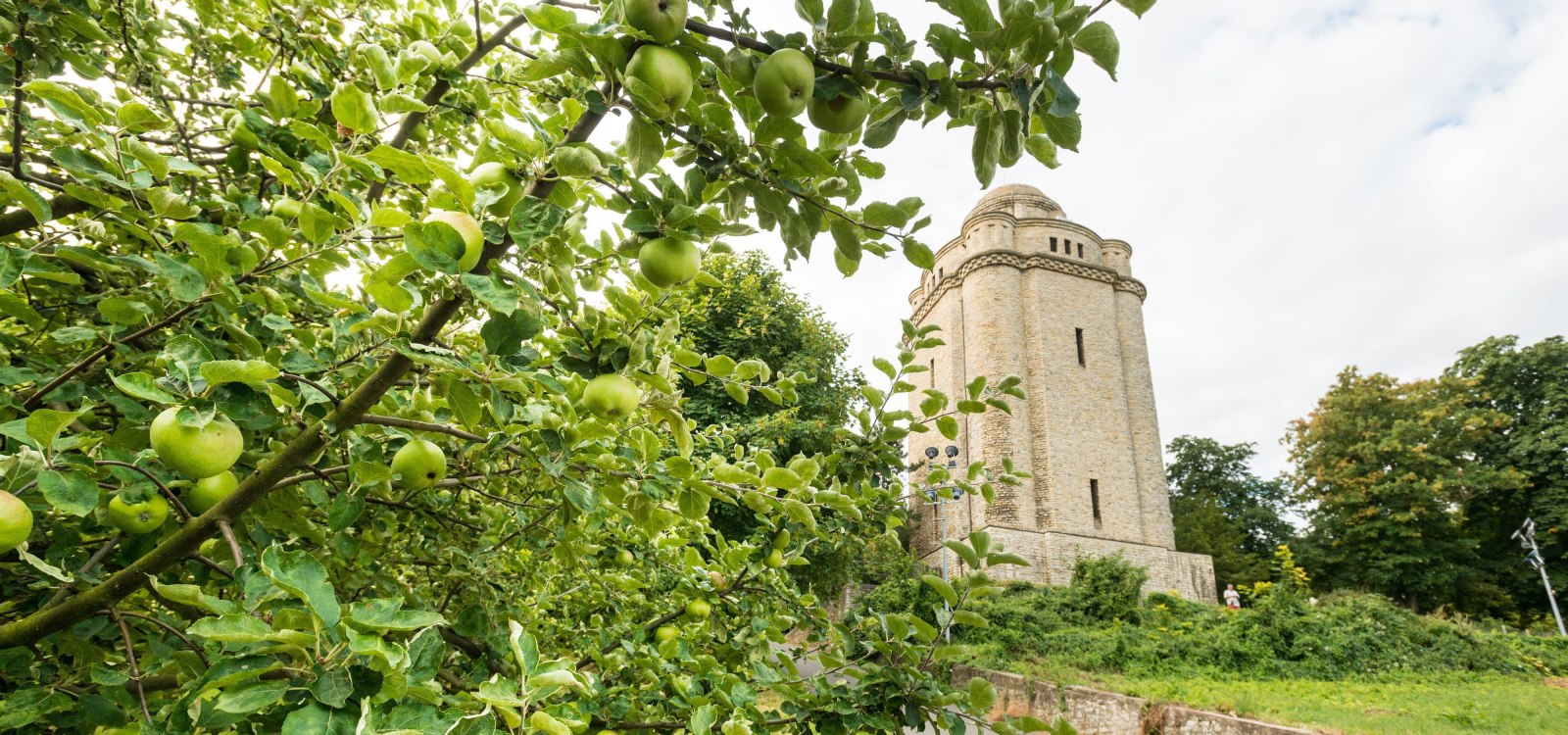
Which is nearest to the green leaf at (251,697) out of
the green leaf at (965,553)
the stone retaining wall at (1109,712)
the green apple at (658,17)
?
the green apple at (658,17)

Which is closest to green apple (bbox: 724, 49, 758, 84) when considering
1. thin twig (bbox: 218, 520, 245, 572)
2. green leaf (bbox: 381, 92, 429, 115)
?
green leaf (bbox: 381, 92, 429, 115)

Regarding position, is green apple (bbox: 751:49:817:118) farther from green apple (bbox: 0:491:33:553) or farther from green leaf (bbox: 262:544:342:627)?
green apple (bbox: 0:491:33:553)

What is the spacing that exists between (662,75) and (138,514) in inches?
56.2

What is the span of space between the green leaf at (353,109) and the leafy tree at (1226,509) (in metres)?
38.0

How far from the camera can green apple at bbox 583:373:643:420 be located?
1.28 metres

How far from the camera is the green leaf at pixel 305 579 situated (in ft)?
3.10

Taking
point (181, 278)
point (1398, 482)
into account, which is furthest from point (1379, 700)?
point (1398, 482)

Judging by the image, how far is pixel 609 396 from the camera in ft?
4.21

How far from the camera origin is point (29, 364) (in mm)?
1909

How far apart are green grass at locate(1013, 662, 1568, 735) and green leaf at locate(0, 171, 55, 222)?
9.65m

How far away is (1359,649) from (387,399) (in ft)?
49.8

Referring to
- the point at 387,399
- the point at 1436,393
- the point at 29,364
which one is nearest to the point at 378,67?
the point at 387,399

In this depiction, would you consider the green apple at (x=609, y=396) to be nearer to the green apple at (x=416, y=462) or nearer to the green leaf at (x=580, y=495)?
the green leaf at (x=580, y=495)

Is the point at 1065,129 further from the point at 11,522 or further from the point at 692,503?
the point at 11,522
